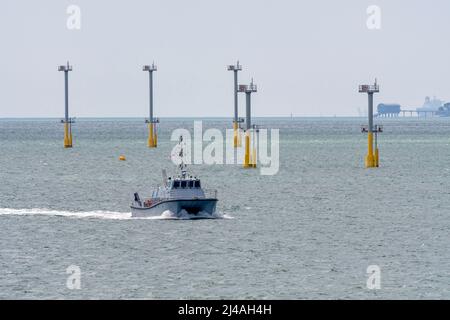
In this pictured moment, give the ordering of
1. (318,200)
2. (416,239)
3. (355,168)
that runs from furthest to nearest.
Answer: (355,168) → (318,200) → (416,239)

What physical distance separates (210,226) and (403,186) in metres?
53.5

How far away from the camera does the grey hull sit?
9100 centimetres

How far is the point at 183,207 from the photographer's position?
91.1 meters

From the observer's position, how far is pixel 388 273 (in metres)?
66.6

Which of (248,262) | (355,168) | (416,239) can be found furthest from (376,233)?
(355,168)

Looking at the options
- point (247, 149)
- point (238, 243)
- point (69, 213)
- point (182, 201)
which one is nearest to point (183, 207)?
point (182, 201)

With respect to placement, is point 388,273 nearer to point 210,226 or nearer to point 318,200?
point 210,226

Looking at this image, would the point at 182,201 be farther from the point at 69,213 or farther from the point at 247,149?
the point at 247,149

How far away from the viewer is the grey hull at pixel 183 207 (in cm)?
9100

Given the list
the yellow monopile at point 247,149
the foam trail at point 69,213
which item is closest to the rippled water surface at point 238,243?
the foam trail at point 69,213

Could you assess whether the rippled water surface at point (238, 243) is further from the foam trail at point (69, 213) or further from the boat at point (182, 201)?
the boat at point (182, 201)

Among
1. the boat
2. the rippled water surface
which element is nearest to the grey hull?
the boat
